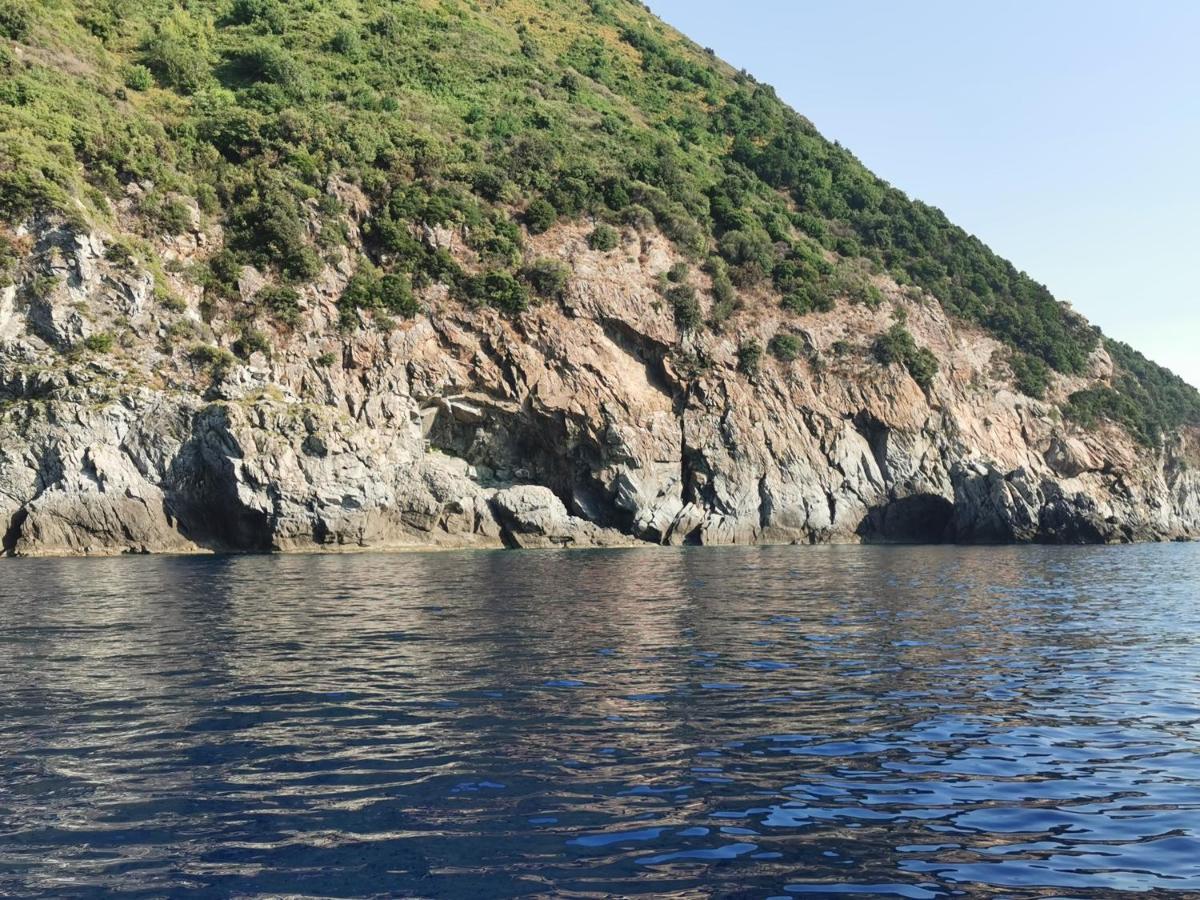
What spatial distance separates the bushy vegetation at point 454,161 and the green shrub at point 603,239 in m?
2.14

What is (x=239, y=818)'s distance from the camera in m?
8.17

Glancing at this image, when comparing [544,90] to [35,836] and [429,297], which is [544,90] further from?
[35,836]

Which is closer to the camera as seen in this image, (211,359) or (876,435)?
(211,359)

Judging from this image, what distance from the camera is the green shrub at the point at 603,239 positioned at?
65125 mm

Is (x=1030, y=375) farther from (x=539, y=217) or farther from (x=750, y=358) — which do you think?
(x=539, y=217)

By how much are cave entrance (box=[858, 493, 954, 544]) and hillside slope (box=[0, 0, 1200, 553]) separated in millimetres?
243

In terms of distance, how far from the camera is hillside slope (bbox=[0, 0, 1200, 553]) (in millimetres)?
46000

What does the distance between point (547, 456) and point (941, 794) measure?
50412 mm

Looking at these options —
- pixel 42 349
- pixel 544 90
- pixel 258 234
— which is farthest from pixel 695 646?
pixel 544 90

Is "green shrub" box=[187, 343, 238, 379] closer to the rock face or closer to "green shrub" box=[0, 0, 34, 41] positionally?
the rock face

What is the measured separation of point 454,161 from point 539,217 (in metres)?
7.76

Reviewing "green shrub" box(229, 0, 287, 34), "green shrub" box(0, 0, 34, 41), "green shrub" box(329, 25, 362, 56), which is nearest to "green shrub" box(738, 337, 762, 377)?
"green shrub" box(329, 25, 362, 56)

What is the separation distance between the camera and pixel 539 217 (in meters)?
64.4

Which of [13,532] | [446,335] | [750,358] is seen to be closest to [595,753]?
[13,532]
